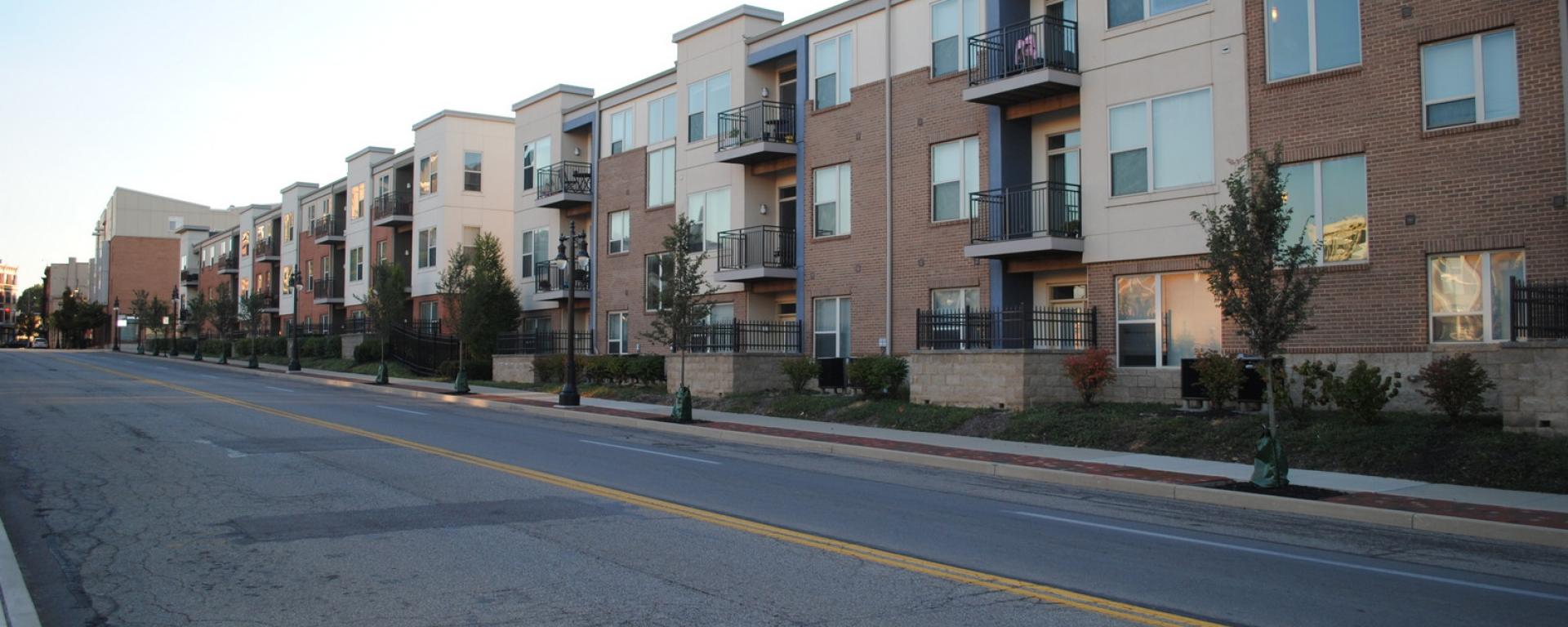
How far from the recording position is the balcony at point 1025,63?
2139 centimetres

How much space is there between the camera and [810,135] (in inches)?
1104

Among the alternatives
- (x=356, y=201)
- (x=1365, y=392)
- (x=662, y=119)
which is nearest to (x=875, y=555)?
(x=1365, y=392)

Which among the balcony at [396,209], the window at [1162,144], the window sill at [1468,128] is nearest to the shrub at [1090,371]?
the window at [1162,144]

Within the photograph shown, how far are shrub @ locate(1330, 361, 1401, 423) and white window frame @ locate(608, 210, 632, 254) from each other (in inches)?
926

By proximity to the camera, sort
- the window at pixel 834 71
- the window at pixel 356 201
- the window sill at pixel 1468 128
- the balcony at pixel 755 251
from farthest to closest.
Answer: the window at pixel 356 201 < the balcony at pixel 755 251 < the window at pixel 834 71 < the window sill at pixel 1468 128

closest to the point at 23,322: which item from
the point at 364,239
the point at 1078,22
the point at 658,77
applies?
the point at 364,239

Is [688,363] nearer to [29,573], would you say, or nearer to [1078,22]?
[1078,22]

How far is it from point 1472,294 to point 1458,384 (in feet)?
7.98

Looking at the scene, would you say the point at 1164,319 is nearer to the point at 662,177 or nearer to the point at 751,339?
the point at 751,339

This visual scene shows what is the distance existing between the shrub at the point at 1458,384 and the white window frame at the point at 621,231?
24.7 m

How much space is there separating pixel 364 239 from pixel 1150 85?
44.7m

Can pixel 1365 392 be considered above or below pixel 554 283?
below

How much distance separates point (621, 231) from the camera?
119 feet

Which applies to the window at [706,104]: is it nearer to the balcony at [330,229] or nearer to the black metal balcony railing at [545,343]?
the black metal balcony railing at [545,343]
